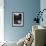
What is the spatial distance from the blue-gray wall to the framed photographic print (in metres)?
0.13

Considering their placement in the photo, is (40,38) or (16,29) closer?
(40,38)

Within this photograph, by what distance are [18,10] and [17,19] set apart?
39cm

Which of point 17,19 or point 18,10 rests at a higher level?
point 18,10

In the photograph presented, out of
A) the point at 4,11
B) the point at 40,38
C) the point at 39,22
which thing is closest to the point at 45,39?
the point at 40,38

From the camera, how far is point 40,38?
275 centimetres

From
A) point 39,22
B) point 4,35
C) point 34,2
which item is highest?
point 34,2

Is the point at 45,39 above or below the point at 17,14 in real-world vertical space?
below

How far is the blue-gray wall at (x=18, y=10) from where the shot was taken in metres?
5.79

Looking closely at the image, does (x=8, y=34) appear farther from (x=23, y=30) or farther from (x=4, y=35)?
(x=23, y=30)

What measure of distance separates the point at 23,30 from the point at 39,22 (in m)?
0.78

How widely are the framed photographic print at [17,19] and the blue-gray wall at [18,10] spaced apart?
0.43ft

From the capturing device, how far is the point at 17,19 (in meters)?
5.86

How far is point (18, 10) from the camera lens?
583cm

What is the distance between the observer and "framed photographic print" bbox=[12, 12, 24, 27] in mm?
5816
